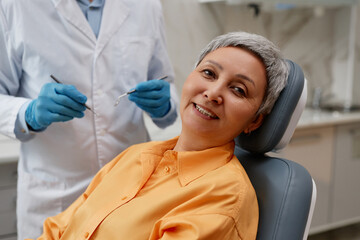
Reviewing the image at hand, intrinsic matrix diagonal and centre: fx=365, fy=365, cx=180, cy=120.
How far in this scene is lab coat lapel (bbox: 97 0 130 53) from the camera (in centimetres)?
133

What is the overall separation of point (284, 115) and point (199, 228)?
44cm

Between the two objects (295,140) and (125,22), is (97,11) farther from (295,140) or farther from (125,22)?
(295,140)

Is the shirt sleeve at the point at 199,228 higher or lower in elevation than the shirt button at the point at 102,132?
higher

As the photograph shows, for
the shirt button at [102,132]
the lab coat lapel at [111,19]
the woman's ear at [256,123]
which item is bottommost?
the shirt button at [102,132]

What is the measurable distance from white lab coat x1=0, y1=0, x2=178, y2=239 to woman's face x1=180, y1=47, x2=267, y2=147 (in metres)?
0.35

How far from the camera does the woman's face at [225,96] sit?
1.10 m

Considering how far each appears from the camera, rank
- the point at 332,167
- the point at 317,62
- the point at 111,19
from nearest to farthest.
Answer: the point at 111,19, the point at 332,167, the point at 317,62

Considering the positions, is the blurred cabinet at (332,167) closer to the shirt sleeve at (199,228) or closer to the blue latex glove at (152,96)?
the blue latex glove at (152,96)

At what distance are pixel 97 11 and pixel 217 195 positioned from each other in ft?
2.73

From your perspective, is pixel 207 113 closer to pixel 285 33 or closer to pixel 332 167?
pixel 332 167

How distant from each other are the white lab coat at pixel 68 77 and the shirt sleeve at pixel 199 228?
517mm

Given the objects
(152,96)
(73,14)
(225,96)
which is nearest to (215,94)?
(225,96)

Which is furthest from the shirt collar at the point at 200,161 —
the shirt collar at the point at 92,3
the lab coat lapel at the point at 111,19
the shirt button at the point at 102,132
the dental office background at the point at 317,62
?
the dental office background at the point at 317,62

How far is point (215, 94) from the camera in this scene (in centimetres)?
108
